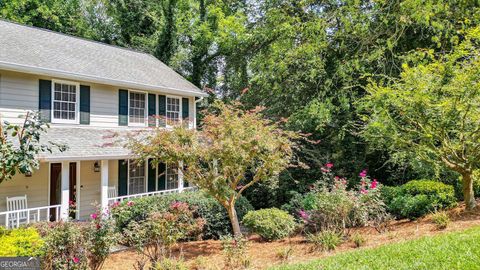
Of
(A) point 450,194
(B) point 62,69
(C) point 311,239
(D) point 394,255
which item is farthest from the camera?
(B) point 62,69

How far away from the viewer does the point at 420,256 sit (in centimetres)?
553

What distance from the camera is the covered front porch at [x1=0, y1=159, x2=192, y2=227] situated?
34.0ft

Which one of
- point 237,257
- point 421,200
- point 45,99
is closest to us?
point 237,257

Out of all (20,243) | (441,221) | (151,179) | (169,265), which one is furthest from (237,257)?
(151,179)

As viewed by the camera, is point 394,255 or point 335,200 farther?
point 335,200

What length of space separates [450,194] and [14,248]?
10259 mm

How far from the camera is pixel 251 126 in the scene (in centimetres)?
866

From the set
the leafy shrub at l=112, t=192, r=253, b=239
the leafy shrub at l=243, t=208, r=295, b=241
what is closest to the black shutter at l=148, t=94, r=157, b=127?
the leafy shrub at l=112, t=192, r=253, b=239

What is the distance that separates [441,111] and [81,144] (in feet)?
33.9

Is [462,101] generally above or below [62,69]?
below

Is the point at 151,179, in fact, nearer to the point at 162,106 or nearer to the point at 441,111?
the point at 162,106

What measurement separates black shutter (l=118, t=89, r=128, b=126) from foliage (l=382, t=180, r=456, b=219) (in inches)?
393

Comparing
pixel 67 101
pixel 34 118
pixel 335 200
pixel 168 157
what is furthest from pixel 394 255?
pixel 67 101

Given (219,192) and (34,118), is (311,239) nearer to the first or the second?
(219,192)
